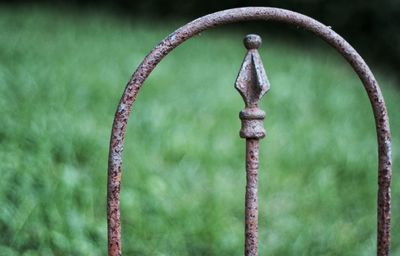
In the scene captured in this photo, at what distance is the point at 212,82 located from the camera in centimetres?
484

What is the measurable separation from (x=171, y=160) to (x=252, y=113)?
188 cm

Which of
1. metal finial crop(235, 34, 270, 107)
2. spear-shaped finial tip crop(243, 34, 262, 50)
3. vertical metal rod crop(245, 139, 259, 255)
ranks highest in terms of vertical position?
spear-shaped finial tip crop(243, 34, 262, 50)

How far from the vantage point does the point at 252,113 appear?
1102 millimetres

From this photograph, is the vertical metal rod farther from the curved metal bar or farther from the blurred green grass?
the blurred green grass

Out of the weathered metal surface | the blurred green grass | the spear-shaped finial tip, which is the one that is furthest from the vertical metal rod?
the blurred green grass

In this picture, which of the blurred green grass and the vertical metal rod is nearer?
the vertical metal rod

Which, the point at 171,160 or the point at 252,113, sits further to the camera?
the point at 171,160

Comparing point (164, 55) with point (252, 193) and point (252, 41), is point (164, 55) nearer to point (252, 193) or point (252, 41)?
point (252, 41)

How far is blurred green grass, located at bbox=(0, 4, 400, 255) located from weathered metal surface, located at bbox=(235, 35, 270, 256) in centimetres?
105

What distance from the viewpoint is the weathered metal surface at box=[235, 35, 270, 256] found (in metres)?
1.10

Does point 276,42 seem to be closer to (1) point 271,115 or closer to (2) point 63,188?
(1) point 271,115

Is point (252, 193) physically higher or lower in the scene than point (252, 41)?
lower

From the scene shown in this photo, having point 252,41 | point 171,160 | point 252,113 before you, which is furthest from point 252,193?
point 171,160

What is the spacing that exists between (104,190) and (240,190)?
79cm
